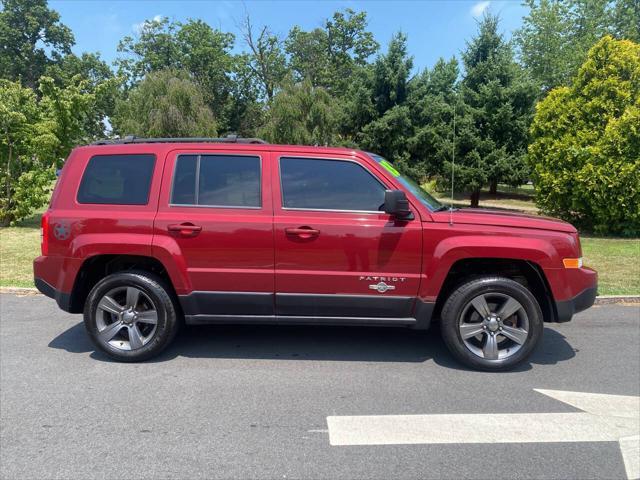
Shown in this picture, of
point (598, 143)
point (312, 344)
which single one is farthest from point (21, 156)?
point (598, 143)

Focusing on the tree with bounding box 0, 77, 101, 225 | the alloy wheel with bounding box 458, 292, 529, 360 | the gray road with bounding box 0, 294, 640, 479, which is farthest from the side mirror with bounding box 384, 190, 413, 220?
the tree with bounding box 0, 77, 101, 225

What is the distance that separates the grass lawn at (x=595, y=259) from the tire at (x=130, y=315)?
3483mm

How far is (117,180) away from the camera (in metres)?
4.36

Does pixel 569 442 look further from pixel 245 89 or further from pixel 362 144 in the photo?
pixel 245 89

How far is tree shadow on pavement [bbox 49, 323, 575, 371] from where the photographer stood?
4516mm

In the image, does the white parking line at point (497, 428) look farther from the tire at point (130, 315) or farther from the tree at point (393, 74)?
the tree at point (393, 74)

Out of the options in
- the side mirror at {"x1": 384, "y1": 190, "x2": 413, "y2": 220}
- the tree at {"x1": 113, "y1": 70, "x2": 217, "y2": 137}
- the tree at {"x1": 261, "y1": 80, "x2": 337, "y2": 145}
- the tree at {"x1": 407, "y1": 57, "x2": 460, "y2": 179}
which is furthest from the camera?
the tree at {"x1": 261, "y1": 80, "x2": 337, "y2": 145}

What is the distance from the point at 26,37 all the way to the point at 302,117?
147 ft

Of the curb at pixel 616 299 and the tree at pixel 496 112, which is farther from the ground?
the tree at pixel 496 112

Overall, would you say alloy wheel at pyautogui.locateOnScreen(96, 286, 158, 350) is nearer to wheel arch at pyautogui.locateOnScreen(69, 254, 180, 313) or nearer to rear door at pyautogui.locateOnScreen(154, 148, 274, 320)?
wheel arch at pyautogui.locateOnScreen(69, 254, 180, 313)

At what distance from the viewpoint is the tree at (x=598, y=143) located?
435 inches

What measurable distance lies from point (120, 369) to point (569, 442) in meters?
3.61

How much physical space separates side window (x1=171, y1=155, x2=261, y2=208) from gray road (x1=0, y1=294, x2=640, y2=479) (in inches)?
58.7

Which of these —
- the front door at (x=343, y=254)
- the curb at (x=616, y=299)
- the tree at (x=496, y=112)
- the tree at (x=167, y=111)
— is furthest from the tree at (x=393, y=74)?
the front door at (x=343, y=254)
